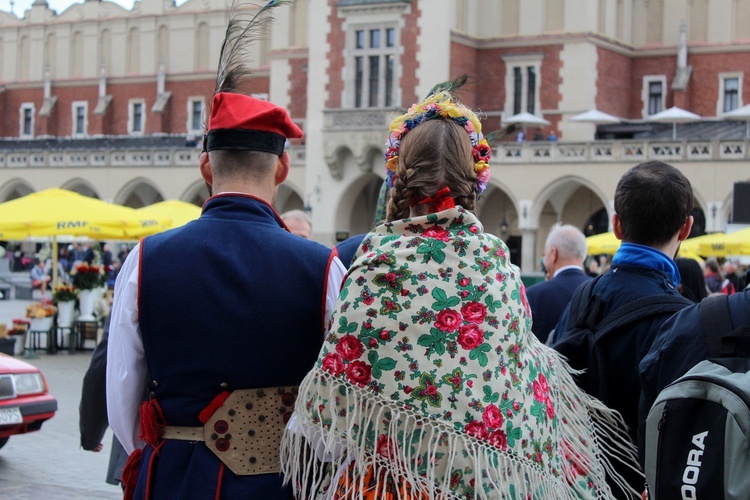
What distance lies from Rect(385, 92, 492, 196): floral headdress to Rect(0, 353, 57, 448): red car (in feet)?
20.2

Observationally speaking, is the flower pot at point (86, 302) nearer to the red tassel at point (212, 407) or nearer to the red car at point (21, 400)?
the red car at point (21, 400)

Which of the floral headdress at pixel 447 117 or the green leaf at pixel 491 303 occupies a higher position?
the floral headdress at pixel 447 117

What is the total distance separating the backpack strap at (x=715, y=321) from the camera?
9.49ft

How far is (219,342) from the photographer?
125 inches

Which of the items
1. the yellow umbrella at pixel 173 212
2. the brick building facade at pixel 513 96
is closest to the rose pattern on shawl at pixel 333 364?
the yellow umbrella at pixel 173 212

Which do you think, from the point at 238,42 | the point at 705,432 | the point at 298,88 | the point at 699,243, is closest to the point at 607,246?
the point at 699,243

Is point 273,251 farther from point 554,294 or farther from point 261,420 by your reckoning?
point 554,294

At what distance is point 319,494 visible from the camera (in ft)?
9.80

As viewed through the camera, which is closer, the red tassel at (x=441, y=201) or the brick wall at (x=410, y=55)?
the red tassel at (x=441, y=201)

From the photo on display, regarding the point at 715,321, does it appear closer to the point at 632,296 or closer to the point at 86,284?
the point at 632,296

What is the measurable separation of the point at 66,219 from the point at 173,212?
268cm

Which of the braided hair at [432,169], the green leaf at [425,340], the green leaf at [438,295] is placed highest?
the braided hair at [432,169]

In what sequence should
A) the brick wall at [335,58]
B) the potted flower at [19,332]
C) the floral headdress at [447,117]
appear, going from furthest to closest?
1. the brick wall at [335,58]
2. the potted flower at [19,332]
3. the floral headdress at [447,117]

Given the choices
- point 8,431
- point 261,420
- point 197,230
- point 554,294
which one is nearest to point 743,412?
point 261,420
